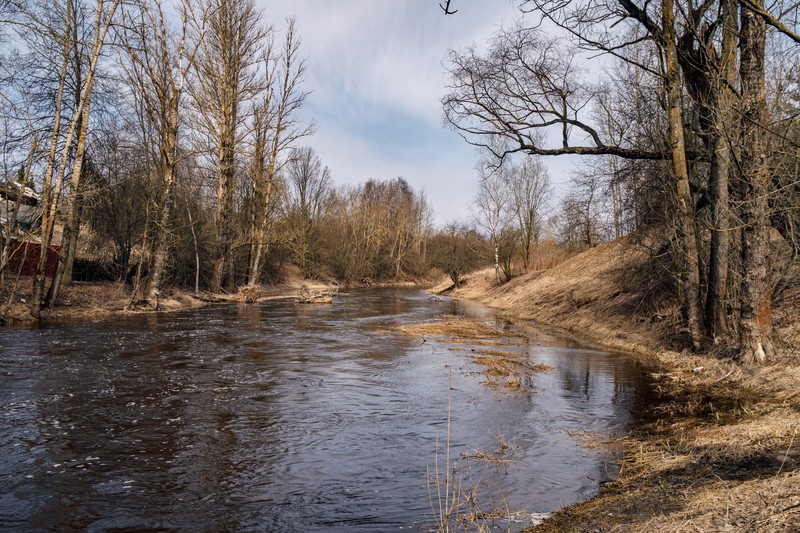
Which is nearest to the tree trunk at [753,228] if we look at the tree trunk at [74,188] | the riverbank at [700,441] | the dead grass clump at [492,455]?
the riverbank at [700,441]

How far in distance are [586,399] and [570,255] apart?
22835 millimetres

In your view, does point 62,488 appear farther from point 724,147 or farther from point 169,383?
point 724,147

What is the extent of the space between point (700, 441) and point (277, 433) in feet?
15.7

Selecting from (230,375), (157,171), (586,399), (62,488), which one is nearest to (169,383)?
(230,375)

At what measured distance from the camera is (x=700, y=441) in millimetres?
5824

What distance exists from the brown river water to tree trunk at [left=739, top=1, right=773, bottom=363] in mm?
2181

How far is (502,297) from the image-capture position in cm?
3094

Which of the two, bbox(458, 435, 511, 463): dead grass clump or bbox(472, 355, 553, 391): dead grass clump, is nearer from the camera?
bbox(458, 435, 511, 463): dead grass clump

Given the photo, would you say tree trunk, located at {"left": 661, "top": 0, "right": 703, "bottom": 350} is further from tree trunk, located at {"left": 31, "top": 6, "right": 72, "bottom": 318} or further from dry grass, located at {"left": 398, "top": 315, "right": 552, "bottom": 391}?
tree trunk, located at {"left": 31, "top": 6, "right": 72, "bottom": 318}

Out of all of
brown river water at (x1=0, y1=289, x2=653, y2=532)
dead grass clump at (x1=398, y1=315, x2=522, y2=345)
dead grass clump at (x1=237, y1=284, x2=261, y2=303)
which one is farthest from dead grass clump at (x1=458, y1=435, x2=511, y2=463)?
dead grass clump at (x1=237, y1=284, x2=261, y2=303)

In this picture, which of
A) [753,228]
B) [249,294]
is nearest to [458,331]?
[753,228]

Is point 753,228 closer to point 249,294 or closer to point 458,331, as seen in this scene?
point 458,331

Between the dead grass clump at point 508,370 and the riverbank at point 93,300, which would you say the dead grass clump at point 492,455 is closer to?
the dead grass clump at point 508,370

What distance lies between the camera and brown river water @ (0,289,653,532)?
4.56 m
